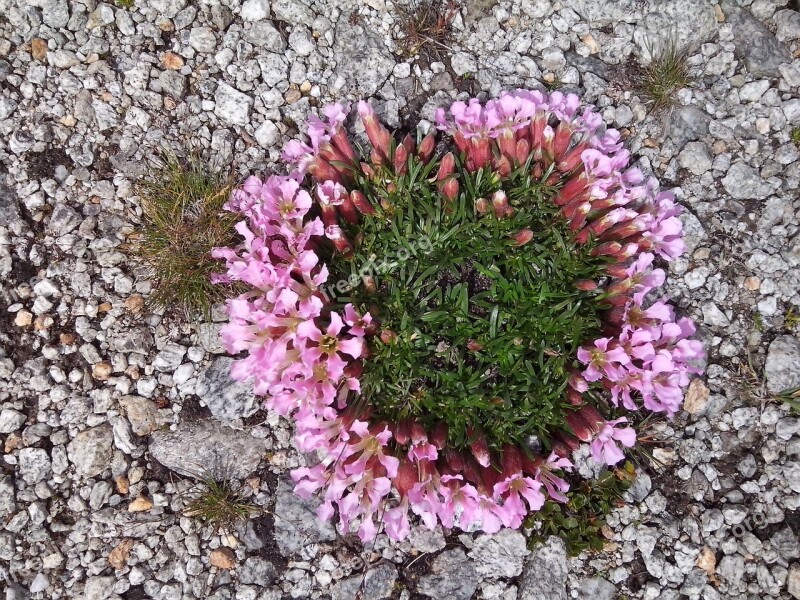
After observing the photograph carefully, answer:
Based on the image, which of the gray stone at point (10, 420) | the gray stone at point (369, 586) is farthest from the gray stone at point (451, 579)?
the gray stone at point (10, 420)

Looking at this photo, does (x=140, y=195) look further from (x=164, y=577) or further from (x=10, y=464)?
(x=164, y=577)

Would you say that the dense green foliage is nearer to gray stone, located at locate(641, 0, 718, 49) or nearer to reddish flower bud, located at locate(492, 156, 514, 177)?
reddish flower bud, located at locate(492, 156, 514, 177)

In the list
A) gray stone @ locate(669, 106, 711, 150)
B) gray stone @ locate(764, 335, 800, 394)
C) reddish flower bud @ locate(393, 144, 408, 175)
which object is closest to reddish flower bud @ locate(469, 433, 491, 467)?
reddish flower bud @ locate(393, 144, 408, 175)

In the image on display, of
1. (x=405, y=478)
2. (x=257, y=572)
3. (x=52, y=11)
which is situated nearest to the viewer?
(x=405, y=478)

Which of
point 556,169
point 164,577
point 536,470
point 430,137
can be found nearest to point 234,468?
point 164,577

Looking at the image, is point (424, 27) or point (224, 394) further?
point (424, 27)

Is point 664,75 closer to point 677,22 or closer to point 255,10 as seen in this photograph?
point 677,22

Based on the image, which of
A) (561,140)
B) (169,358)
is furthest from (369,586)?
(561,140)
